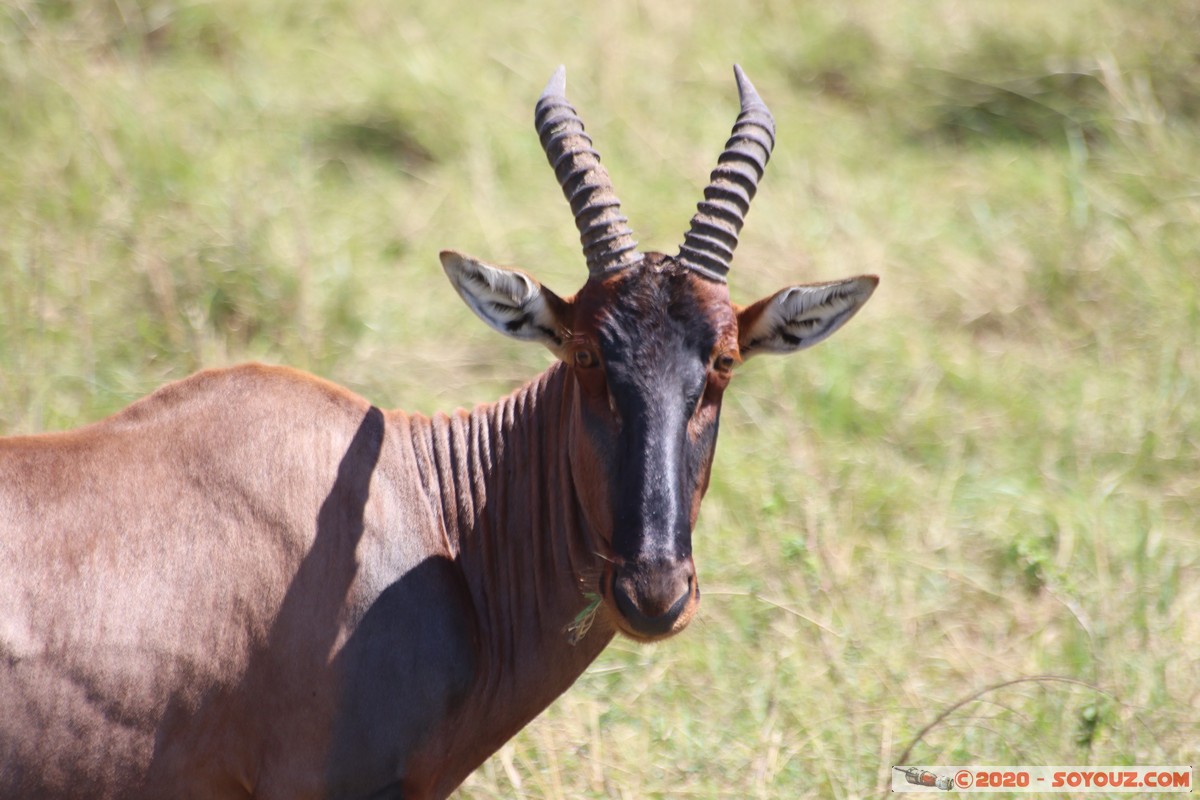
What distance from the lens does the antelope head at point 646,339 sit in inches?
194

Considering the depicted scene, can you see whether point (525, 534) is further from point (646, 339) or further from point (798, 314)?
point (798, 314)

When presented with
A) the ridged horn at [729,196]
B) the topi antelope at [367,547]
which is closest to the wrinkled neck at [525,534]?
the topi antelope at [367,547]

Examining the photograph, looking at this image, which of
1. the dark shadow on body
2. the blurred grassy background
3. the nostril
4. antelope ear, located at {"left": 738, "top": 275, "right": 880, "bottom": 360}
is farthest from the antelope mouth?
the blurred grassy background

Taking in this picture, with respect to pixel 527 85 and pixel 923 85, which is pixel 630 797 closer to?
pixel 527 85

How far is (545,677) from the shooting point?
5.64 m

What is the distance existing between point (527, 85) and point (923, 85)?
13.5 feet

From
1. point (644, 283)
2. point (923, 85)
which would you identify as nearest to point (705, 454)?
point (644, 283)

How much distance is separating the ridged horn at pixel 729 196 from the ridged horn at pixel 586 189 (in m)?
0.27

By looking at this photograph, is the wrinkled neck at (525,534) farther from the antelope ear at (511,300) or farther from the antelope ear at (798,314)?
the antelope ear at (798,314)

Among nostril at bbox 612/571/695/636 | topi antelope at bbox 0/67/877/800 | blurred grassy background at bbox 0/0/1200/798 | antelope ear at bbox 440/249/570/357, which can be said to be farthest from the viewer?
blurred grassy background at bbox 0/0/1200/798

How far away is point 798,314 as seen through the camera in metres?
5.74

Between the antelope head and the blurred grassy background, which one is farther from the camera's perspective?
the blurred grassy background

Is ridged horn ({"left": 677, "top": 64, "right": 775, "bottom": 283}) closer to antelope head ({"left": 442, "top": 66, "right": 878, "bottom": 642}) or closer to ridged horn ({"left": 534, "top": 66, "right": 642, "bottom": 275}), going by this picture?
antelope head ({"left": 442, "top": 66, "right": 878, "bottom": 642})

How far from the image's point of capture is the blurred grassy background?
7293mm
